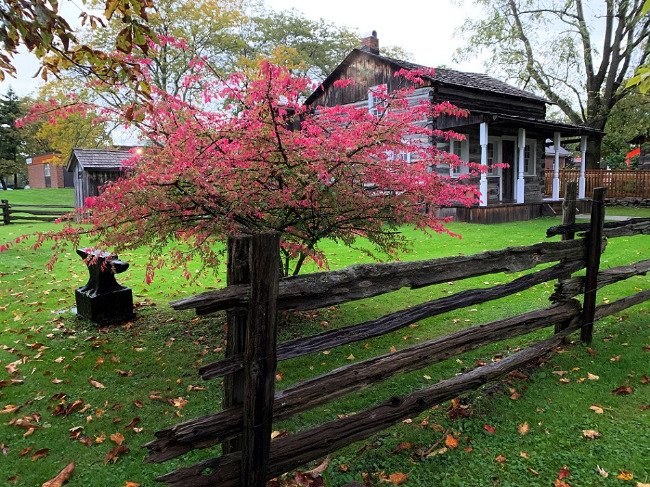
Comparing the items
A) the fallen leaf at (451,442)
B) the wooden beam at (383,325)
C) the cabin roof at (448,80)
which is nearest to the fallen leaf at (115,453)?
the wooden beam at (383,325)

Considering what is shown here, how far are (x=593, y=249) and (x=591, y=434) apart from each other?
203 cm

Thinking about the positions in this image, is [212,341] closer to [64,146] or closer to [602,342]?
[602,342]

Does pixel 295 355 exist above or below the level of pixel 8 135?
below

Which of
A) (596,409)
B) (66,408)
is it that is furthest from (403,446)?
(66,408)

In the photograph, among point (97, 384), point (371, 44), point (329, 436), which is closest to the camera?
point (329, 436)

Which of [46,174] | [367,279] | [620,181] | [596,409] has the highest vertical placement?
[46,174]

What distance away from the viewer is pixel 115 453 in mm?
3438

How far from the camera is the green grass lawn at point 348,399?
3.24m

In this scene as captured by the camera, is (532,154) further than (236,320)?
Yes

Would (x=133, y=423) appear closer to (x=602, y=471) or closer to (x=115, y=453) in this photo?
(x=115, y=453)

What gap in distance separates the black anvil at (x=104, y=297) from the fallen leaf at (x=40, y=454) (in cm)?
290

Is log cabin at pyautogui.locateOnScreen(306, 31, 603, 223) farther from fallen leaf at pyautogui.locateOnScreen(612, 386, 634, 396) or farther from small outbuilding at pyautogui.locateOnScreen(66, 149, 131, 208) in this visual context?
fallen leaf at pyautogui.locateOnScreen(612, 386, 634, 396)

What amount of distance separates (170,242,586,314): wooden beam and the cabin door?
17058 millimetres

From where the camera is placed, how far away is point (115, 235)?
4691 mm
